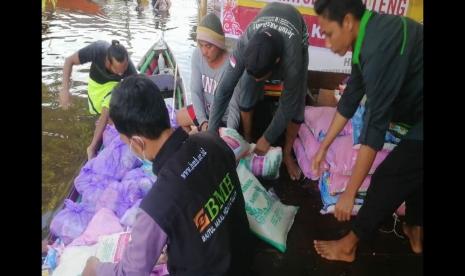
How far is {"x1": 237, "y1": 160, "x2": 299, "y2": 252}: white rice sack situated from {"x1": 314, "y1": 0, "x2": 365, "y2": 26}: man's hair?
963mm

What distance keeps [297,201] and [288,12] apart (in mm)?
1120

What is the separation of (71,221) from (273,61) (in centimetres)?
136

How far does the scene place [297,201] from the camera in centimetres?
223

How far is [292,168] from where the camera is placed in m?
2.42

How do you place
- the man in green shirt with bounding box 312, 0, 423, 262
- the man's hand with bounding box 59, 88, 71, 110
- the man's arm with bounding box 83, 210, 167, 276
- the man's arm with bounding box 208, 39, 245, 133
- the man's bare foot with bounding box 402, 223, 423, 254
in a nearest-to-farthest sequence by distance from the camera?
the man's arm with bounding box 83, 210, 167, 276 < the man in green shirt with bounding box 312, 0, 423, 262 < the man's bare foot with bounding box 402, 223, 423, 254 < the man's arm with bounding box 208, 39, 245, 133 < the man's hand with bounding box 59, 88, 71, 110

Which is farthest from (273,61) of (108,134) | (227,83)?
(108,134)

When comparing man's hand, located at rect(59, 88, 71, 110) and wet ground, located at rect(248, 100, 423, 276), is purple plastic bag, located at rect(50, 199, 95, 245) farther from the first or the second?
man's hand, located at rect(59, 88, 71, 110)

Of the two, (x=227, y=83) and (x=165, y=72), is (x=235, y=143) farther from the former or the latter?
(x=165, y=72)

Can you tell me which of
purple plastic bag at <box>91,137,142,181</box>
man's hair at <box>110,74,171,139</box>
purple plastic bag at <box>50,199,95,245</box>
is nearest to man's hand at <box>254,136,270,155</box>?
purple plastic bag at <box>91,137,142,181</box>

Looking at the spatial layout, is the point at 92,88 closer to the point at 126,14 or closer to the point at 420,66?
the point at 126,14

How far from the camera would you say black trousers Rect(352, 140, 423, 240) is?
1.63 m

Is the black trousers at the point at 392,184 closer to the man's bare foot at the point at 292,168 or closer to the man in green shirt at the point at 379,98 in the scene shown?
the man in green shirt at the point at 379,98

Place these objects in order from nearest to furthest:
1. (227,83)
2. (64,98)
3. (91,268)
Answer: (91,268) < (227,83) < (64,98)
